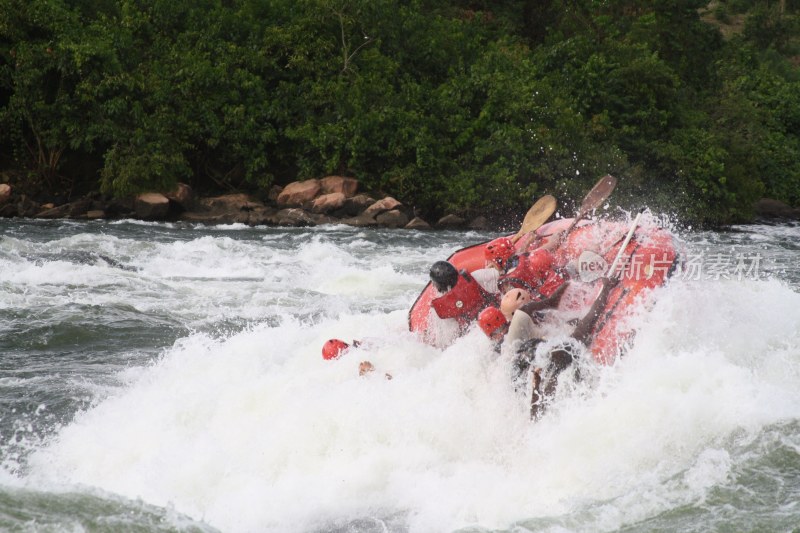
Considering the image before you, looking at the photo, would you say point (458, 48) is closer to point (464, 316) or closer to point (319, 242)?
point (319, 242)

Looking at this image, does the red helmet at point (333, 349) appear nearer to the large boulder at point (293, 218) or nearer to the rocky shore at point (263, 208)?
the rocky shore at point (263, 208)

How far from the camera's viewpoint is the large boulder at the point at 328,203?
16766 mm

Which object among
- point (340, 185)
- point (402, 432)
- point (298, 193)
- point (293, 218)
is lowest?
point (293, 218)

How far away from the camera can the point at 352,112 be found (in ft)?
59.8

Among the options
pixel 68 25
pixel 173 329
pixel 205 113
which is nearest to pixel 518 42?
pixel 205 113

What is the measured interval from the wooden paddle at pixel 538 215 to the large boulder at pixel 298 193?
10.5m

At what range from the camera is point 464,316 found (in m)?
5.75

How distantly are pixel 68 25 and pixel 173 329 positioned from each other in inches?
442

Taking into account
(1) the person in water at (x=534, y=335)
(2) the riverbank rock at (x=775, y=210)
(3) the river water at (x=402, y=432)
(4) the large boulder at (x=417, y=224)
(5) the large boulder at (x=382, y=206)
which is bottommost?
(2) the riverbank rock at (x=775, y=210)

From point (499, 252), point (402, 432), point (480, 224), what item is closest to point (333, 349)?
point (402, 432)

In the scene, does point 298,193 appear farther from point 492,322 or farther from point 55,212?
point 492,322

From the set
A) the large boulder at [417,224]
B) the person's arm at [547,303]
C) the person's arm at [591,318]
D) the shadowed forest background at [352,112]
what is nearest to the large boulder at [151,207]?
the shadowed forest background at [352,112]

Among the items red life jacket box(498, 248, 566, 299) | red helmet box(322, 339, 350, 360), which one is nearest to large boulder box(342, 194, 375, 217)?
red helmet box(322, 339, 350, 360)

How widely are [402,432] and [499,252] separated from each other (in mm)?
1741
